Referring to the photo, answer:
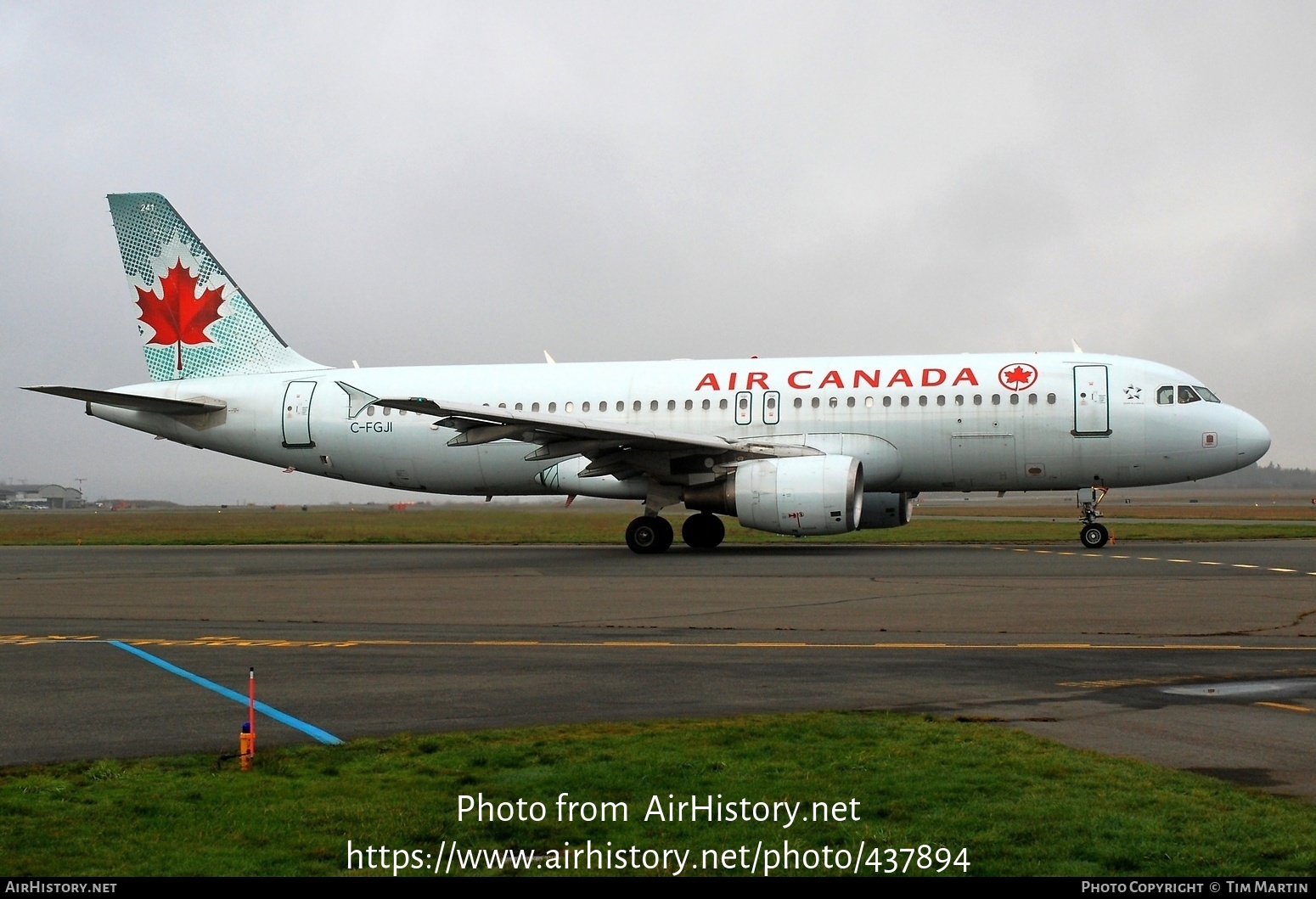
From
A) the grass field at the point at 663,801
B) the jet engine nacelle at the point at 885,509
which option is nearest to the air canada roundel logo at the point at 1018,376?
the jet engine nacelle at the point at 885,509

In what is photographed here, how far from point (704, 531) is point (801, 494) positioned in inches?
187

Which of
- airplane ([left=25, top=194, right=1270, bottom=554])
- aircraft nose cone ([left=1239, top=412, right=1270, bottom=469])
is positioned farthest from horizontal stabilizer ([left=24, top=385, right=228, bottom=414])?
aircraft nose cone ([left=1239, top=412, right=1270, bottom=469])

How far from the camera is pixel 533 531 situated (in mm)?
36469

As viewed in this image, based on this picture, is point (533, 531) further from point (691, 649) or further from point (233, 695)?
point (233, 695)

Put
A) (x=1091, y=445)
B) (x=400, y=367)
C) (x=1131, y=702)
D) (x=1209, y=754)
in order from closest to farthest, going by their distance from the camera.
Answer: (x=1209, y=754)
(x=1131, y=702)
(x=1091, y=445)
(x=400, y=367)

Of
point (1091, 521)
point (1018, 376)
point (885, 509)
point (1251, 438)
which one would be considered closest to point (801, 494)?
point (885, 509)

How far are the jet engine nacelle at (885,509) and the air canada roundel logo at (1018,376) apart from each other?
3538 millimetres

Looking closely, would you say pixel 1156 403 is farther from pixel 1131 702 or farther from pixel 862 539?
pixel 1131 702

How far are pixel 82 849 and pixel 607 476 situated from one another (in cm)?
2064

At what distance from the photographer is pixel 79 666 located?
1015 cm

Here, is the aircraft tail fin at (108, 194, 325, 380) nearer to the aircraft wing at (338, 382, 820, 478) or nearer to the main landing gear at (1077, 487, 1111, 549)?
the aircraft wing at (338, 382, 820, 478)

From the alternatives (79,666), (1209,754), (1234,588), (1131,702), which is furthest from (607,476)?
(1209,754)

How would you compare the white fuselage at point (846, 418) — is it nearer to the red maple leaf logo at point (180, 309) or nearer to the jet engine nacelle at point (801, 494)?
the jet engine nacelle at point (801, 494)

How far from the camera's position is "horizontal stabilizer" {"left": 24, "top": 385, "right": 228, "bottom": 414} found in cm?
2750
